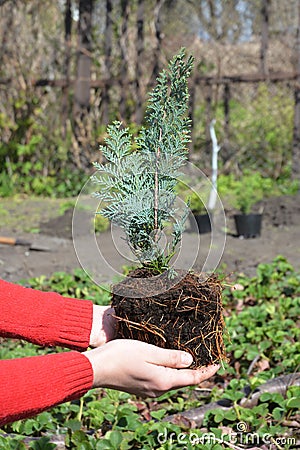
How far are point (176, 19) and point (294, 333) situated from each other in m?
13.5

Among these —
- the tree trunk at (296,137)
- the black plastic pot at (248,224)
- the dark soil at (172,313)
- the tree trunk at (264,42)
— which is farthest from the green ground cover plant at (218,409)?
the tree trunk at (264,42)

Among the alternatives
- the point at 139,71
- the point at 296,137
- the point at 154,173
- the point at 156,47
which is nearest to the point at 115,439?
the point at 154,173

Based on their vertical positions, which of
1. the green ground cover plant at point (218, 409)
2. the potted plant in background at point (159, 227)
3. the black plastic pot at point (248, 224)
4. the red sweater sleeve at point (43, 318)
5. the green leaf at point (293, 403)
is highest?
the potted plant in background at point (159, 227)

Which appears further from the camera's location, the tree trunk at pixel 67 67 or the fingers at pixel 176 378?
the tree trunk at pixel 67 67

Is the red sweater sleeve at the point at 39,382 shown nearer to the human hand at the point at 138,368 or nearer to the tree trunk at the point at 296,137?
the human hand at the point at 138,368

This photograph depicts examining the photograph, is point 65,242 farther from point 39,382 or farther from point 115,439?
point 39,382

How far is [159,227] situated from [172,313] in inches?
9.6

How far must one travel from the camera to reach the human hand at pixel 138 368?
169 centimetres

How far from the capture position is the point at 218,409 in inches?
99.9

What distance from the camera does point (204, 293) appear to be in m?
1.88

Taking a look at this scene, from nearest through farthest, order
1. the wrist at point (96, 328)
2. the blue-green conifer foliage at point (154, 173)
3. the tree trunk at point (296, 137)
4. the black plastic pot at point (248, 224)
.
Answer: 1. the blue-green conifer foliage at point (154, 173)
2. the wrist at point (96, 328)
3. the black plastic pot at point (248, 224)
4. the tree trunk at point (296, 137)

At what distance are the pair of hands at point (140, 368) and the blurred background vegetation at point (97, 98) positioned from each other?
7.50 metres

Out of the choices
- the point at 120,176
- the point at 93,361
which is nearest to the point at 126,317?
the point at 93,361

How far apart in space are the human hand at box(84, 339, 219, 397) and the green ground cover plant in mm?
441
